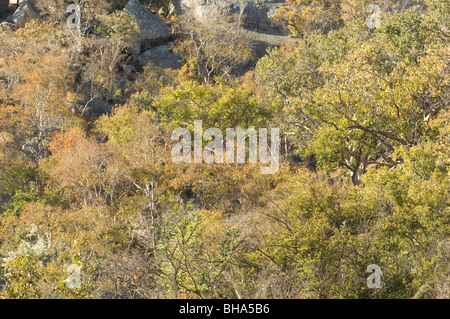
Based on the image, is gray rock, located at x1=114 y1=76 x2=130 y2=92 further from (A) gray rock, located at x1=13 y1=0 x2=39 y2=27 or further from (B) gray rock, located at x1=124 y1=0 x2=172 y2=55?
(A) gray rock, located at x1=13 y1=0 x2=39 y2=27

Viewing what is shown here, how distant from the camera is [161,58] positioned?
171 ft

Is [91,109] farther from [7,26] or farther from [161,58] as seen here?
[7,26]

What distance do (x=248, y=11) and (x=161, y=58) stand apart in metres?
13.4

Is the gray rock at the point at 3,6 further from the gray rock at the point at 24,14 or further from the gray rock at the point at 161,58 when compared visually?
the gray rock at the point at 161,58

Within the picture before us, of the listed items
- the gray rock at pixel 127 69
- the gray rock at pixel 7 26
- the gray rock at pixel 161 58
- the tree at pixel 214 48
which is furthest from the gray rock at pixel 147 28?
the gray rock at pixel 7 26

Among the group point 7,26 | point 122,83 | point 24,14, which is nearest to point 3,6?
point 24,14

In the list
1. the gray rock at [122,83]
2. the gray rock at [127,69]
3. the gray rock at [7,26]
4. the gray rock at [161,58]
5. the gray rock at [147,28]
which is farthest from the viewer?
the gray rock at [147,28]

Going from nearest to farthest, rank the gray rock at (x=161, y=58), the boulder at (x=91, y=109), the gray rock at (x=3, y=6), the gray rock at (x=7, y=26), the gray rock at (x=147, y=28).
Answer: the boulder at (x=91, y=109), the gray rock at (x=7, y=26), the gray rock at (x=161, y=58), the gray rock at (x=147, y=28), the gray rock at (x=3, y=6)

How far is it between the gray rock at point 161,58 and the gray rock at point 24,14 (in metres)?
13.9

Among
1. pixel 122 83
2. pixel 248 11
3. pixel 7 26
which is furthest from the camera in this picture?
pixel 248 11

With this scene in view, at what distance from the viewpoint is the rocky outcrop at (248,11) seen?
181 feet

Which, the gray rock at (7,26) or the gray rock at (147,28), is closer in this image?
the gray rock at (7,26)

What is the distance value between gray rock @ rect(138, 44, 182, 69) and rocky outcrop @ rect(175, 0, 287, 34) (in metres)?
6.75

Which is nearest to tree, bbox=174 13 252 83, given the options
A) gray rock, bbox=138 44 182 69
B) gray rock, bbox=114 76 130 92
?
gray rock, bbox=138 44 182 69
